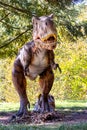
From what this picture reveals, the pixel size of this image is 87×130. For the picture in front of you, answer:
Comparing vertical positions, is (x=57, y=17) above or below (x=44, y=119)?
above

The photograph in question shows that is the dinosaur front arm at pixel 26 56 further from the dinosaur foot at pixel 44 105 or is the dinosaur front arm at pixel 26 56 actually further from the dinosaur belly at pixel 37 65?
the dinosaur foot at pixel 44 105

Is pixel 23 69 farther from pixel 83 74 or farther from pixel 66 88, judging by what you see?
pixel 66 88

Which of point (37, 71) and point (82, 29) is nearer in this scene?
point (37, 71)

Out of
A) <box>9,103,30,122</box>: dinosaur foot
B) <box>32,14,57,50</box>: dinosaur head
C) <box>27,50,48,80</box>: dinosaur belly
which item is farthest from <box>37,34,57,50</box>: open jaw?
<box>9,103,30,122</box>: dinosaur foot

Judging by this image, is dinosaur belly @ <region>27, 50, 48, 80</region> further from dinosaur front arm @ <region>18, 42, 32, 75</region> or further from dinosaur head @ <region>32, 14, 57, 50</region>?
dinosaur head @ <region>32, 14, 57, 50</region>

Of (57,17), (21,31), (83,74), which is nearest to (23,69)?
(57,17)

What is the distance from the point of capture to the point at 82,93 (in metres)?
22.3

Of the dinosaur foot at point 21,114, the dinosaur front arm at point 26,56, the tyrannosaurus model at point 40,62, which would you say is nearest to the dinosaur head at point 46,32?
the tyrannosaurus model at point 40,62

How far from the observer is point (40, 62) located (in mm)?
5988

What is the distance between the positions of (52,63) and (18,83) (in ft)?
2.23

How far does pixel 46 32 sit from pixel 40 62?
24.6 inches

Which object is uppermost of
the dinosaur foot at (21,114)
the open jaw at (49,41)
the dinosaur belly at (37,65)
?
the open jaw at (49,41)

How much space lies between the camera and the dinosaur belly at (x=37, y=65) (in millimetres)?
5945

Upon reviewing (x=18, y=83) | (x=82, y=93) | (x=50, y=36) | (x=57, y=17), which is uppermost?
(x=57, y=17)
